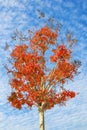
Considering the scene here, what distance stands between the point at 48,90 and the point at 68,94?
2686 mm

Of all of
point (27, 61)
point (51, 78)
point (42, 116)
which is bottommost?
point (42, 116)

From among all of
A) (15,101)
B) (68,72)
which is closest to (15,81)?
(15,101)

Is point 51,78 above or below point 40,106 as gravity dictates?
above

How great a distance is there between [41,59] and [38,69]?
1151mm

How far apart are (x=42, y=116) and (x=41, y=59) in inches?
240

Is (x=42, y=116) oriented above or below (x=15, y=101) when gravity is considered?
below

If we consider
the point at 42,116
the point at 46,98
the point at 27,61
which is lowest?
the point at 42,116

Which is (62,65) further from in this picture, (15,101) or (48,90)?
(15,101)

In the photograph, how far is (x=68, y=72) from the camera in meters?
29.0

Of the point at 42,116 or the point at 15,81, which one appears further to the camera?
the point at 15,81

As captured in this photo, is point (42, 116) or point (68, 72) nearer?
point (42, 116)

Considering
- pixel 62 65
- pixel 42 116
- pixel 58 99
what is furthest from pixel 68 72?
pixel 42 116

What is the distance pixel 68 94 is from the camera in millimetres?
28938

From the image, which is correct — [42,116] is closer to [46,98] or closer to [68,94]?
[46,98]
